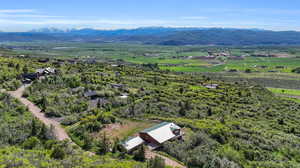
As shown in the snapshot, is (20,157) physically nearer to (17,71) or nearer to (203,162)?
(203,162)

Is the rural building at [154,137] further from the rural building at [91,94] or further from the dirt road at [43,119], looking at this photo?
the rural building at [91,94]

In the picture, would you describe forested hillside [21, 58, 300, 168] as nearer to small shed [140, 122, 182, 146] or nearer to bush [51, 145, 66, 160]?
small shed [140, 122, 182, 146]

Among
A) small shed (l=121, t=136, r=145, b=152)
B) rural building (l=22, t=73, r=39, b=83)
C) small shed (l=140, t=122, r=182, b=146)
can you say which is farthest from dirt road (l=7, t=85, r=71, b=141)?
small shed (l=140, t=122, r=182, b=146)

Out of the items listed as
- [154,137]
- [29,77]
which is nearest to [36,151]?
[154,137]

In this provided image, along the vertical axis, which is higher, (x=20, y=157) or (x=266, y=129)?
(x=20, y=157)

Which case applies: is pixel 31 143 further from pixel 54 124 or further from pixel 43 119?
pixel 43 119

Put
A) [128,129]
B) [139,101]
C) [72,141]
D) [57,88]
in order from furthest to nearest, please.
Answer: [57,88] < [139,101] < [128,129] < [72,141]

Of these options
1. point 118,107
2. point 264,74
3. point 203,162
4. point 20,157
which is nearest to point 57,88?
point 118,107
